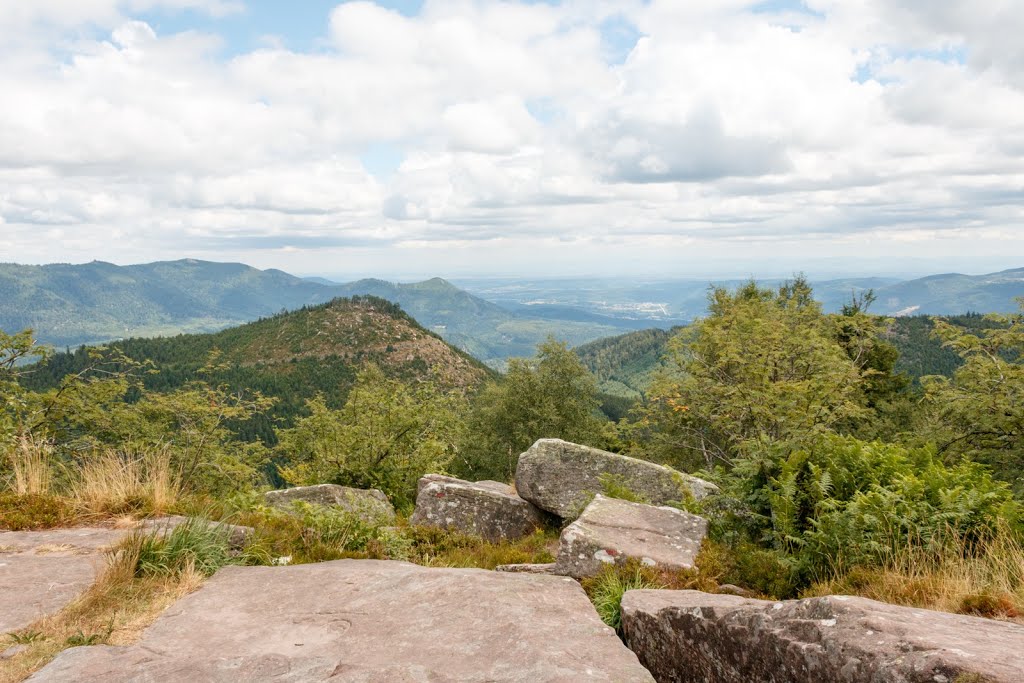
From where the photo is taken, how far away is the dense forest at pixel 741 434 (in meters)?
6.94

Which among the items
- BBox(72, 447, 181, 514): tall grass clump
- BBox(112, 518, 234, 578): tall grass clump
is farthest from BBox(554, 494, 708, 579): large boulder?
BBox(72, 447, 181, 514): tall grass clump

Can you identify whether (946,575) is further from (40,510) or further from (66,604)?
(40,510)

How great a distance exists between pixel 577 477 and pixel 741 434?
391 inches

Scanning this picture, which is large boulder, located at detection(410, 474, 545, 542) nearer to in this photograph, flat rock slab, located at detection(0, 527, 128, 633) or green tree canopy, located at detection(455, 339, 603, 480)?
flat rock slab, located at detection(0, 527, 128, 633)

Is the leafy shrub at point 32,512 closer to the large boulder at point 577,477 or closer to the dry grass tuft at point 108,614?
the dry grass tuft at point 108,614

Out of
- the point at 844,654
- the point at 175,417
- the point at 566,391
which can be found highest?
the point at 844,654

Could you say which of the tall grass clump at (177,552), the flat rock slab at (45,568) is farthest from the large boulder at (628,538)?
the flat rock slab at (45,568)

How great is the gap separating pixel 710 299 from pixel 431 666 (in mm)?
39929

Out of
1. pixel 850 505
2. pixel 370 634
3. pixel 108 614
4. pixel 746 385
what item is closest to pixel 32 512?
pixel 108 614

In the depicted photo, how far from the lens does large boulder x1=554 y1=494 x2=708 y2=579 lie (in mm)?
7797

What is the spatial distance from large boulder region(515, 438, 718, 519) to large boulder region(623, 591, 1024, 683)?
690 centimetres

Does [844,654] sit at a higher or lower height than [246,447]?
higher

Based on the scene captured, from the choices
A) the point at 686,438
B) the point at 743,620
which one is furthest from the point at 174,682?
the point at 686,438

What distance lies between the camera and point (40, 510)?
836cm
